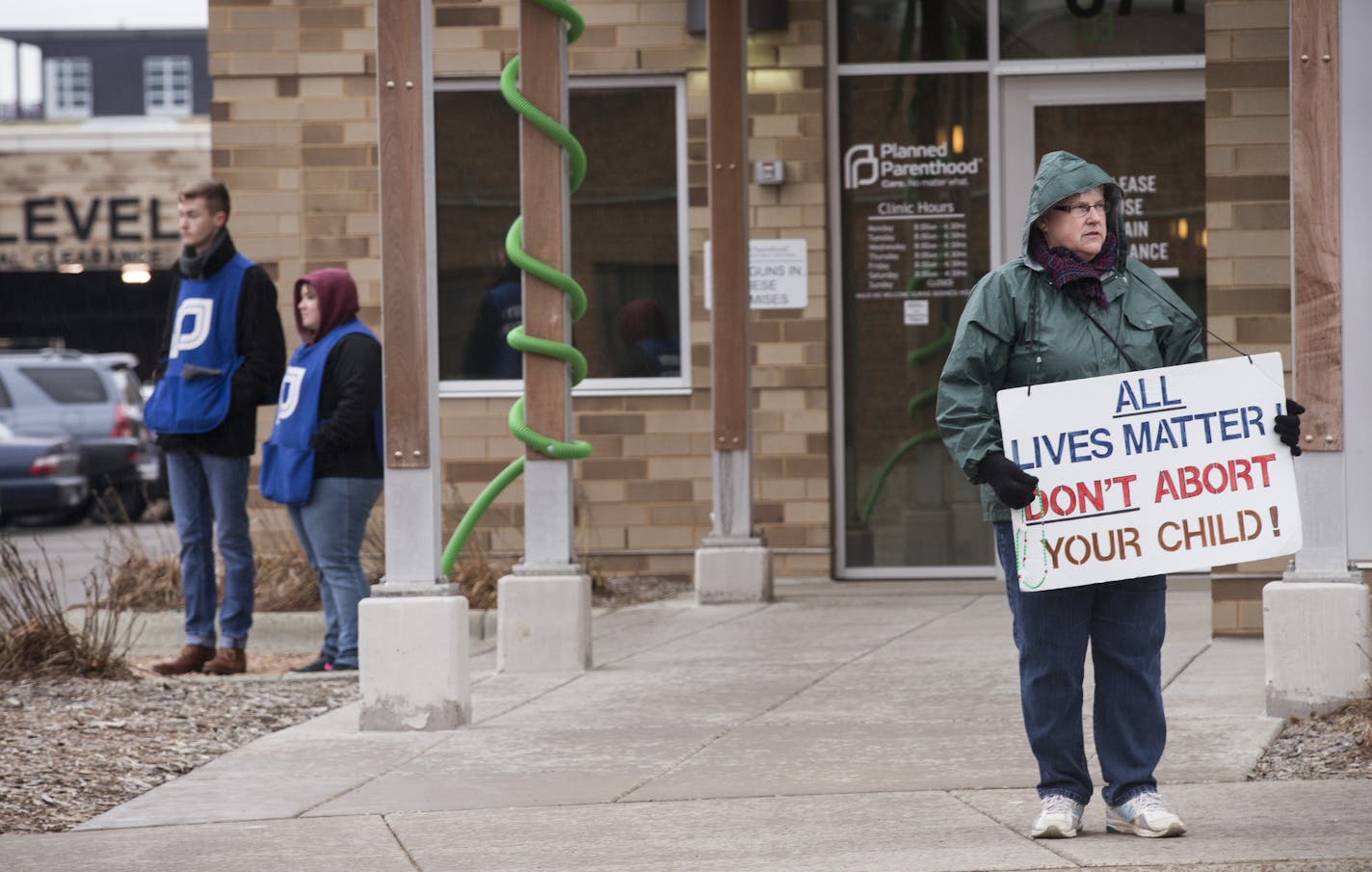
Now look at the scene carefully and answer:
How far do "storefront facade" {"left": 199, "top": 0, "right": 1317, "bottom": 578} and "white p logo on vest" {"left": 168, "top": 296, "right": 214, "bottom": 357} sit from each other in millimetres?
3170

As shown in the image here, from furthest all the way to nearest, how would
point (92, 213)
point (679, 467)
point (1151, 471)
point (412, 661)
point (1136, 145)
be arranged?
1. point (92, 213)
2. point (679, 467)
3. point (1136, 145)
4. point (412, 661)
5. point (1151, 471)

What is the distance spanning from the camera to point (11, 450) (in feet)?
70.2

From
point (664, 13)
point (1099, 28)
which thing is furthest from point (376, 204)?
point (1099, 28)

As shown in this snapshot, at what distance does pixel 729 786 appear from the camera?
629 cm

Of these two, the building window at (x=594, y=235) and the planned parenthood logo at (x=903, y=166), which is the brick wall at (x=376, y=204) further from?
the planned parenthood logo at (x=903, y=166)

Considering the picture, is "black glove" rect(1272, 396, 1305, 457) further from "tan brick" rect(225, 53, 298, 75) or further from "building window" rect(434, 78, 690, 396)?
"tan brick" rect(225, 53, 298, 75)

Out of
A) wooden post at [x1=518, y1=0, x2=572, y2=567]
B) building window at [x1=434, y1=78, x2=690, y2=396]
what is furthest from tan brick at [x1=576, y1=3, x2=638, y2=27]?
wooden post at [x1=518, y1=0, x2=572, y2=567]

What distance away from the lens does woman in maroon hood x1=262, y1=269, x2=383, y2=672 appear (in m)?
8.80

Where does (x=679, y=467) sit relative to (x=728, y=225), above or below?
below

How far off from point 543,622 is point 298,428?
4.40 ft

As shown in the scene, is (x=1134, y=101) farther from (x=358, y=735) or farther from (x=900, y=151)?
(x=358, y=735)

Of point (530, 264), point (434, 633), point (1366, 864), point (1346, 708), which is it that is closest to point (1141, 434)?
point (1366, 864)

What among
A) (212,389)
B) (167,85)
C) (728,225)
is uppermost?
(167,85)

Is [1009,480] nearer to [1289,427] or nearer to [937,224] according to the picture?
[1289,427]
